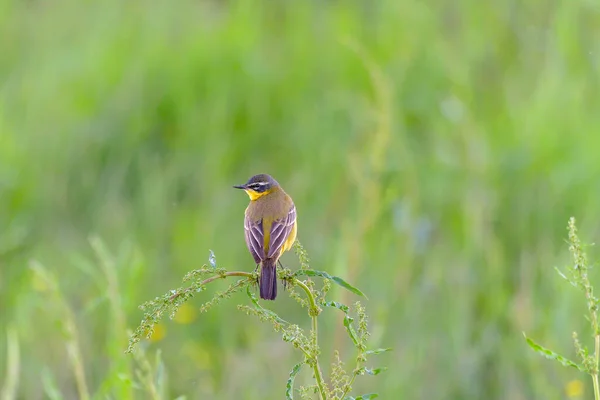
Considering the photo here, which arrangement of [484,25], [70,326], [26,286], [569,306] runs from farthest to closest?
[484,25], [26,286], [569,306], [70,326]

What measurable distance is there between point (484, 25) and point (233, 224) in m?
3.27

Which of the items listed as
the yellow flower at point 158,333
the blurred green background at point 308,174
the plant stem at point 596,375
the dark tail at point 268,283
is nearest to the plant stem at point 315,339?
the plant stem at point 596,375

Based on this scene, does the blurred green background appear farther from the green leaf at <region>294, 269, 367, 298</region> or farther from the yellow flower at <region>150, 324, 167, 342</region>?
the green leaf at <region>294, 269, 367, 298</region>

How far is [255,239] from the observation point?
336 cm

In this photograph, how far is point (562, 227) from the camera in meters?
6.30

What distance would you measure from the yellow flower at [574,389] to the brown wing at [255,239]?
1971 millimetres

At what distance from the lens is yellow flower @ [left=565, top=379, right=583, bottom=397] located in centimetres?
462

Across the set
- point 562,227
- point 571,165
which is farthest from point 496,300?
point 571,165

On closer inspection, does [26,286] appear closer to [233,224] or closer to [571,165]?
[233,224]

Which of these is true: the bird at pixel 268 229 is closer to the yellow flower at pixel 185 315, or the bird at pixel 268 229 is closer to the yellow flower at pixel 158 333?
the yellow flower at pixel 158 333

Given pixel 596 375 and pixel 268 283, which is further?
pixel 268 283

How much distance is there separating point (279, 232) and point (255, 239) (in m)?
0.10

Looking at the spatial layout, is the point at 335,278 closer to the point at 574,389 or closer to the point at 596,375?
the point at 596,375

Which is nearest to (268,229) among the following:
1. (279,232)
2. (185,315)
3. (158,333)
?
(279,232)
